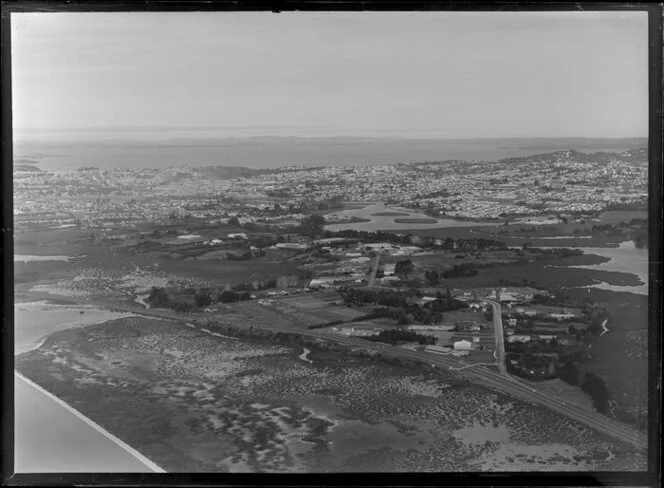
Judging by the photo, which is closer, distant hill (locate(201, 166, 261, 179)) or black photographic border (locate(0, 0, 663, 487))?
black photographic border (locate(0, 0, 663, 487))

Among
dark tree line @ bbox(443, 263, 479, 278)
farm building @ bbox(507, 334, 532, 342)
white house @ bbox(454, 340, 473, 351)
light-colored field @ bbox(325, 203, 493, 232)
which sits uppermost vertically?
light-colored field @ bbox(325, 203, 493, 232)

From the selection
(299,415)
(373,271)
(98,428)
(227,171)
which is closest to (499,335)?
(373,271)

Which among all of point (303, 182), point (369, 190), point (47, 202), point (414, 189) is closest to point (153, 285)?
point (47, 202)

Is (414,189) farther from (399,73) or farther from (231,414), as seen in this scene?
(231,414)

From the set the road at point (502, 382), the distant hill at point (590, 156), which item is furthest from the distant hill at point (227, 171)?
the distant hill at point (590, 156)

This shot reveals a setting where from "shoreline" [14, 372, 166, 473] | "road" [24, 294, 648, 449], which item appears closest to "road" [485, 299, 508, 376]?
"road" [24, 294, 648, 449]

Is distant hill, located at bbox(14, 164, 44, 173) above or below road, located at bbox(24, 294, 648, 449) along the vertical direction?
above

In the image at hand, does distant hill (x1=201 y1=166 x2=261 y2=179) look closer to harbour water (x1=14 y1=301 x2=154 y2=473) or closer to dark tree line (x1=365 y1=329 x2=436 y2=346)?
harbour water (x1=14 y1=301 x2=154 y2=473)

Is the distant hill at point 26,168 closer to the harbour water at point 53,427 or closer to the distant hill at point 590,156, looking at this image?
the harbour water at point 53,427
